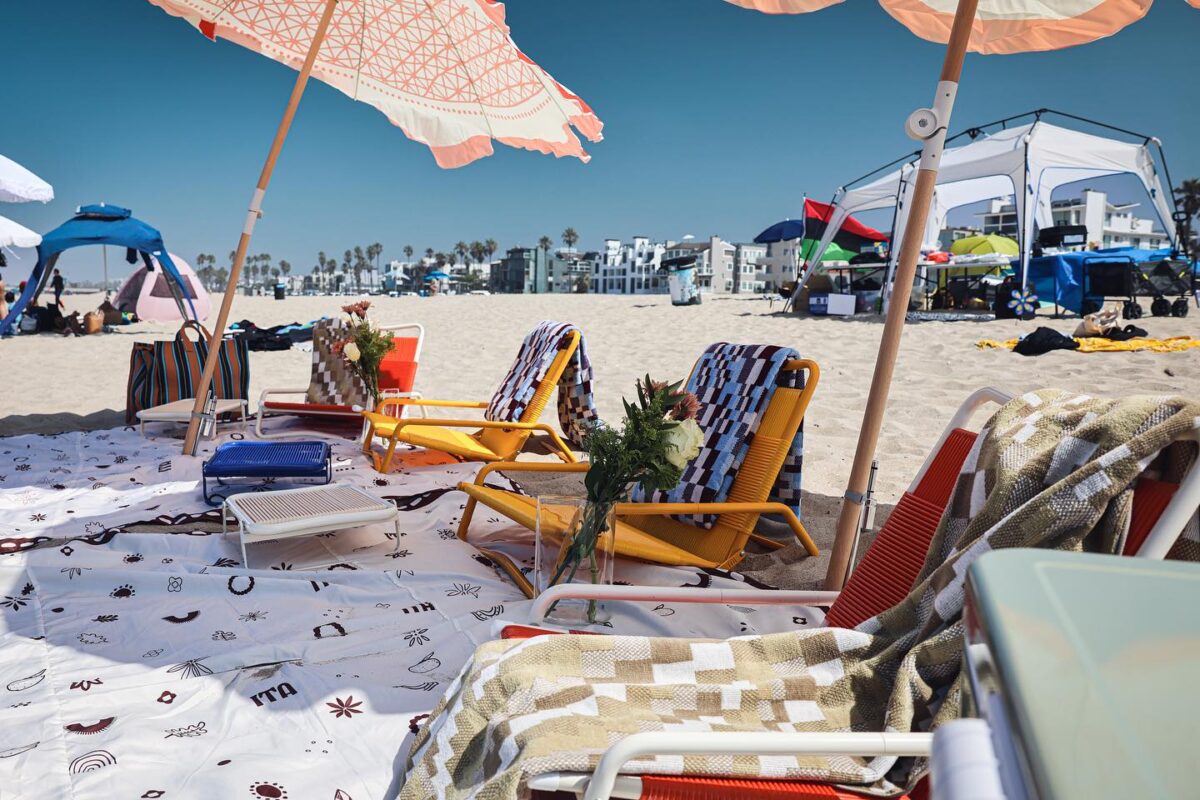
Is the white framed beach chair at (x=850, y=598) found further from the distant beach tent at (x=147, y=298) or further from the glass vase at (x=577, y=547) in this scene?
the distant beach tent at (x=147, y=298)

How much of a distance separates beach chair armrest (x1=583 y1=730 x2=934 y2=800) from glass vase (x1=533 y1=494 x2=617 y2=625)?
1.32 m

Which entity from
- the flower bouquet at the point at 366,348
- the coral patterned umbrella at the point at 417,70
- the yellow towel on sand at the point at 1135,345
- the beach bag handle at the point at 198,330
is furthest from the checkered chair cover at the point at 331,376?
the yellow towel on sand at the point at 1135,345

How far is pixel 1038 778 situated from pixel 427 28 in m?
5.26

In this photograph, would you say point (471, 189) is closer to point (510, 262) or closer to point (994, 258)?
point (510, 262)

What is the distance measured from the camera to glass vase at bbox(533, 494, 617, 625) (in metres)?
2.49

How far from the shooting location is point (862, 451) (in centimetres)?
251

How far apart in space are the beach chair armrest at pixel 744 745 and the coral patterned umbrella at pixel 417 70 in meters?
4.20

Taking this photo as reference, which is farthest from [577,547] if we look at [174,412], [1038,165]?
[1038,165]

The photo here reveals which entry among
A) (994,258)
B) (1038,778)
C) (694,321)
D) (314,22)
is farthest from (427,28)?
(994,258)

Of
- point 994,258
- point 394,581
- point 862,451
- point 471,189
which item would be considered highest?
point 471,189

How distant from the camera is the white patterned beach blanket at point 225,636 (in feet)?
5.91

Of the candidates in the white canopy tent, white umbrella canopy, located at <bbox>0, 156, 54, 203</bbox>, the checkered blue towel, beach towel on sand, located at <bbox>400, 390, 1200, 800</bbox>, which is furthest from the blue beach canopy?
beach towel on sand, located at <bbox>400, 390, 1200, 800</bbox>


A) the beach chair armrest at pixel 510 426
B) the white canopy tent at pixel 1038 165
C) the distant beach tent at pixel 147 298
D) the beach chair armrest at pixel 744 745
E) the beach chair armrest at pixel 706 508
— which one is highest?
the white canopy tent at pixel 1038 165

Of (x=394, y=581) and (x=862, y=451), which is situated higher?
(x=862, y=451)
